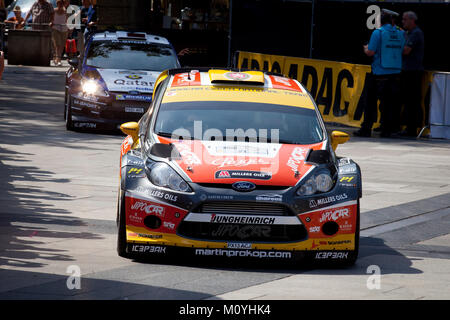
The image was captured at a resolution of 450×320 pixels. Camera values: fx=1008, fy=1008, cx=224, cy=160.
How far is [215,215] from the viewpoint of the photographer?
24.9ft

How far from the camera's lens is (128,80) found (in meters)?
16.3

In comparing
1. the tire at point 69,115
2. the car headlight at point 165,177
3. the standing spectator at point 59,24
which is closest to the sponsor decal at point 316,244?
the car headlight at point 165,177

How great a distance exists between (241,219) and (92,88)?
8.96 metres

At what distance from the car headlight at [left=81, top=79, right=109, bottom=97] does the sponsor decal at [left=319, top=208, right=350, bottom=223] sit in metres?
8.78

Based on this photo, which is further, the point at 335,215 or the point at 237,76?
the point at 237,76

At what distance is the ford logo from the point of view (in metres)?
7.62

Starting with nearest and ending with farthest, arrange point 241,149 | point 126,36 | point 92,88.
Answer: point 241,149 → point 92,88 → point 126,36

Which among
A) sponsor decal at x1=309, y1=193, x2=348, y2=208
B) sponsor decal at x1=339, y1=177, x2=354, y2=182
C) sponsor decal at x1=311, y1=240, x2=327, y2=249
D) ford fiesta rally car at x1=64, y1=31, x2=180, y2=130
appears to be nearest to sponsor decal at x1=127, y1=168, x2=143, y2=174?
sponsor decal at x1=309, y1=193, x2=348, y2=208

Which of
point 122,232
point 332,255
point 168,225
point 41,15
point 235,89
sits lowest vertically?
point 332,255

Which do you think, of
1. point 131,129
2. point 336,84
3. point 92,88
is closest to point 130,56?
point 92,88

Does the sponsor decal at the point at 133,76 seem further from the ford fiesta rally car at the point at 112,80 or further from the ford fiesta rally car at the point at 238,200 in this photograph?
the ford fiesta rally car at the point at 238,200

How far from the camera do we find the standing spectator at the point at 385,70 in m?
17.2

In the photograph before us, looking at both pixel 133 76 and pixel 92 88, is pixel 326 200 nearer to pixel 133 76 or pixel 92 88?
pixel 92 88
